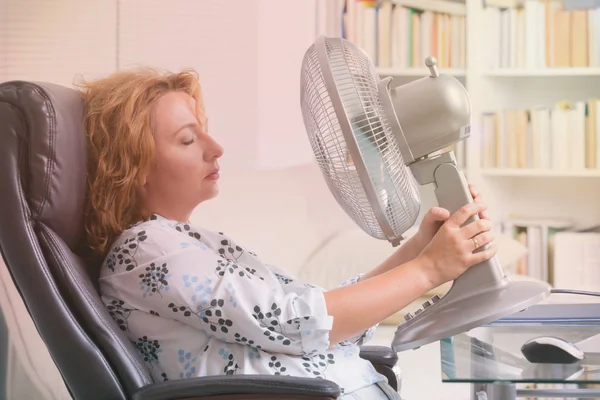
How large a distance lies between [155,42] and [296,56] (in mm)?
560

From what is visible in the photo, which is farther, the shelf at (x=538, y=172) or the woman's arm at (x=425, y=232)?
the shelf at (x=538, y=172)

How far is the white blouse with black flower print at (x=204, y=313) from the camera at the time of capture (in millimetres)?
1255

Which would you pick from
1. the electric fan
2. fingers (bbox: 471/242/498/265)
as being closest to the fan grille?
the electric fan

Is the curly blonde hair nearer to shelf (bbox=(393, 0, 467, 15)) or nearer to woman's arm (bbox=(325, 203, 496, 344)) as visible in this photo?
woman's arm (bbox=(325, 203, 496, 344))

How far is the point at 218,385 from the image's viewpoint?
1.17 meters

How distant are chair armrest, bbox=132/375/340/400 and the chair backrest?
86mm

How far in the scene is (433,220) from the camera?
1324 millimetres

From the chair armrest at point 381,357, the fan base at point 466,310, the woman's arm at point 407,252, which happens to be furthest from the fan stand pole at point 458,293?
the chair armrest at point 381,357

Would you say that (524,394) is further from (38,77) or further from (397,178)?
(38,77)

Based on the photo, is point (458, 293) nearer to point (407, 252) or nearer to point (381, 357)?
point (407, 252)

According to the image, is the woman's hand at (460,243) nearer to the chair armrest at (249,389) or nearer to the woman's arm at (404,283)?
the woman's arm at (404,283)

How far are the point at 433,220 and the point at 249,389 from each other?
1.31 ft

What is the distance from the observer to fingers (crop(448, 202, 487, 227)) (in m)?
1.25

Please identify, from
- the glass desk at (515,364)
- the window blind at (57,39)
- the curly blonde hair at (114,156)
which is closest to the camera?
the glass desk at (515,364)
